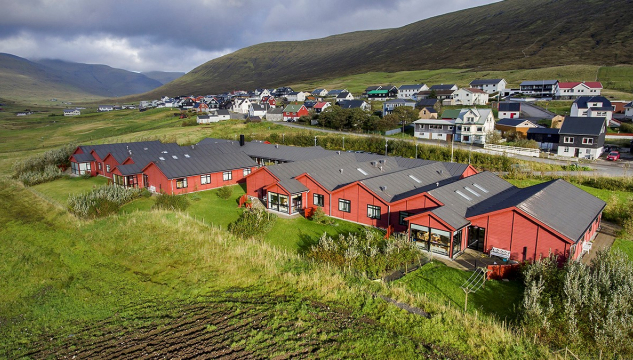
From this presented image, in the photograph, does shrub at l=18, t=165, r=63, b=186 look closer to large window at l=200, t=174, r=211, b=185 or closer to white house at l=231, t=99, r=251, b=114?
large window at l=200, t=174, r=211, b=185

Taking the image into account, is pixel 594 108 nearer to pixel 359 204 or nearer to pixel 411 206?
pixel 411 206

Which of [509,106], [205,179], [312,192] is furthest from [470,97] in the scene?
[205,179]

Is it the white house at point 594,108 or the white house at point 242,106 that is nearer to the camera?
the white house at point 594,108

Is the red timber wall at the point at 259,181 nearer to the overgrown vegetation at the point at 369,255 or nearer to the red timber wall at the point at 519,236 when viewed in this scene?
the overgrown vegetation at the point at 369,255

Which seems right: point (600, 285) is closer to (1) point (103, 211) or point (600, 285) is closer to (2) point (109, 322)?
(2) point (109, 322)

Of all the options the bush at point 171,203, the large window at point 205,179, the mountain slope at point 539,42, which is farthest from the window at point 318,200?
the mountain slope at point 539,42

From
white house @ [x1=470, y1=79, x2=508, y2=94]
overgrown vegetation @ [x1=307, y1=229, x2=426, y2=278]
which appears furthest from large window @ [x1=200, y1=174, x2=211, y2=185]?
white house @ [x1=470, y1=79, x2=508, y2=94]
